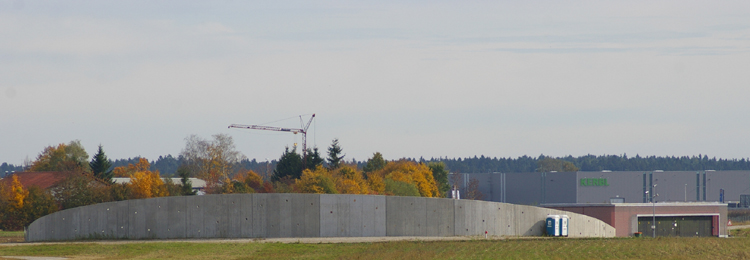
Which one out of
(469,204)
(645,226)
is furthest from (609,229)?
(469,204)

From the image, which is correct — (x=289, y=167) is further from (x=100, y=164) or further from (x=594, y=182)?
(x=594, y=182)

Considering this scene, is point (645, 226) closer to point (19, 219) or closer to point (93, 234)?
point (93, 234)

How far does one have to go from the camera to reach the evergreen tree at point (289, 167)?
115 metres

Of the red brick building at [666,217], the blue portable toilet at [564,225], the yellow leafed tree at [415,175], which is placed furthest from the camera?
the yellow leafed tree at [415,175]

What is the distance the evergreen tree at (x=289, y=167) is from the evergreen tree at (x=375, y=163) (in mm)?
23305

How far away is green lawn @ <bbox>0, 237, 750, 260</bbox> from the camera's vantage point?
44.3m

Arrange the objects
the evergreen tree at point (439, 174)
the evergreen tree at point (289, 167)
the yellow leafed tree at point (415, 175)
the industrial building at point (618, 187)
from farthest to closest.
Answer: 1. the industrial building at point (618, 187)
2. the evergreen tree at point (439, 174)
3. the yellow leafed tree at point (415, 175)
4. the evergreen tree at point (289, 167)

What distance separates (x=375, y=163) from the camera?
139250 mm

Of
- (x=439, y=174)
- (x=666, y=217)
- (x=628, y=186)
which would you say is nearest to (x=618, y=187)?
(x=628, y=186)

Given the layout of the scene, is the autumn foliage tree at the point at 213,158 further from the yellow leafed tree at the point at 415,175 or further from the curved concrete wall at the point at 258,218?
the curved concrete wall at the point at 258,218

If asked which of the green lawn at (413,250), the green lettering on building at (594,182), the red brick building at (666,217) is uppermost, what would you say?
the green lawn at (413,250)

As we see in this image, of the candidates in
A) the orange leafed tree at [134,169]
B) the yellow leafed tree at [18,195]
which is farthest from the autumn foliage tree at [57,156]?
the yellow leafed tree at [18,195]

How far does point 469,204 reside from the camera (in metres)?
64.2

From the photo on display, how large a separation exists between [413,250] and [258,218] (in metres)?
17.1
